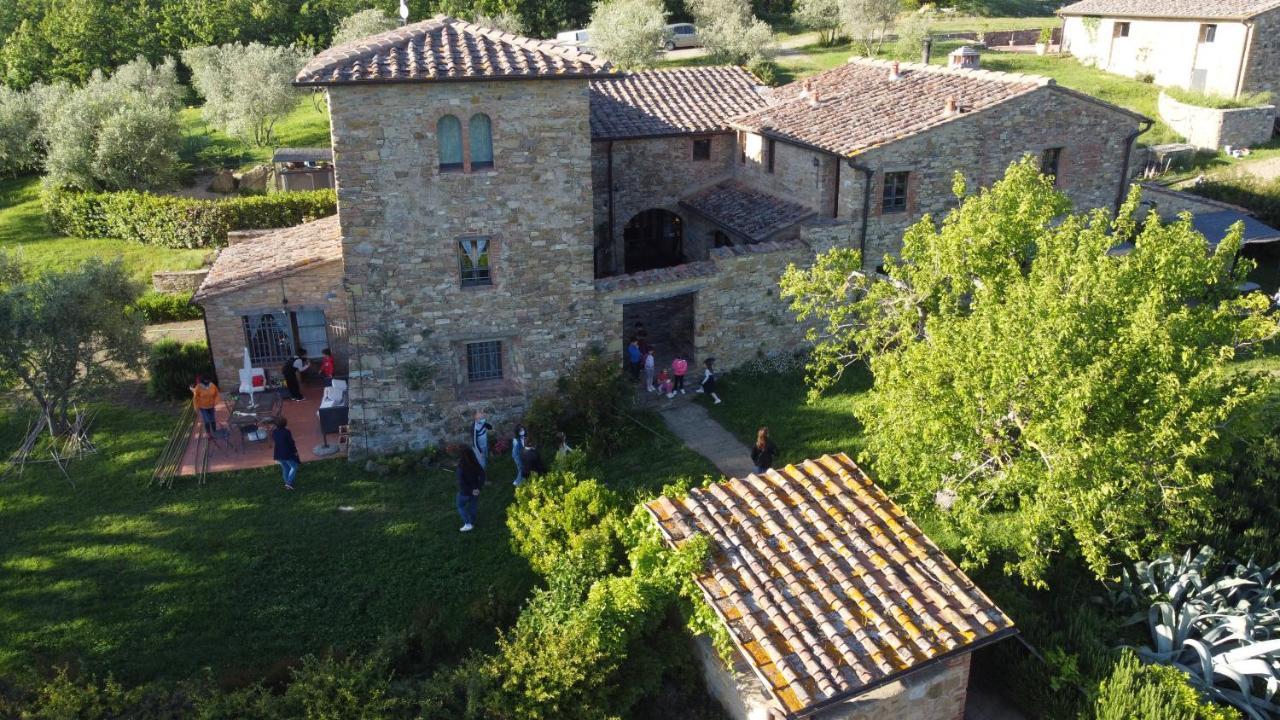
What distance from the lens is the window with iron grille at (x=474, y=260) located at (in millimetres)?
18484

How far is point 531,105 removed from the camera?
17688 mm

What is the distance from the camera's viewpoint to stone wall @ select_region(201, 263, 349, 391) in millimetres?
21016

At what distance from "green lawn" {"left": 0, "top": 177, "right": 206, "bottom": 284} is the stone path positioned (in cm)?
1891

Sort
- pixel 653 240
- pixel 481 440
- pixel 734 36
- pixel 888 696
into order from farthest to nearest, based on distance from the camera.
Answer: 1. pixel 734 36
2. pixel 653 240
3. pixel 481 440
4. pixel 888 696

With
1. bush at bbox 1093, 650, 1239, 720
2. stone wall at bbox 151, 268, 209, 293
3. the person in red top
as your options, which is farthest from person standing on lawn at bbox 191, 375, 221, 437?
bush at bbox 1093, 650, 1239, 720

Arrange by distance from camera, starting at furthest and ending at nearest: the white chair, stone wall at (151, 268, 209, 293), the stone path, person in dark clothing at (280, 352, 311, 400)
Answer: stone wall at (151, 268, 209, 293) < person in dark clothing at (280, 352, 311, 400) < the white chair < the stone path

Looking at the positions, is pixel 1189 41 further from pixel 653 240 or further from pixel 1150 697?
pixel 1150 697

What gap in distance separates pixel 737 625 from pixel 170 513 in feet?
37.5

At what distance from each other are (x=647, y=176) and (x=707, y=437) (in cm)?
989

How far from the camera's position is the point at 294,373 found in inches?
836

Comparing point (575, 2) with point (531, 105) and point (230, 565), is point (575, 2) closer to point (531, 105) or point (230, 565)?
point (531, 105)

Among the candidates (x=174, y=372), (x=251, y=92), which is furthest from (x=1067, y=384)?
(x=251, y=92)

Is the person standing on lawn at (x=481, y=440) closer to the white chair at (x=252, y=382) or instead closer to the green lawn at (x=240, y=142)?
the white chair at (x=252, y=382)

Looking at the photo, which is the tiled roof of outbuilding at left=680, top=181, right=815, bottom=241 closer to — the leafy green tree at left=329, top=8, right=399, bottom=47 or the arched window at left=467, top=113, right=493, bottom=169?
the arched window at left=467, top=113, right=493, bottom=169
